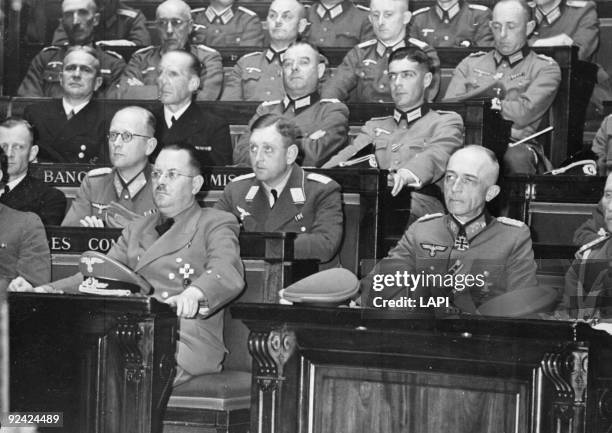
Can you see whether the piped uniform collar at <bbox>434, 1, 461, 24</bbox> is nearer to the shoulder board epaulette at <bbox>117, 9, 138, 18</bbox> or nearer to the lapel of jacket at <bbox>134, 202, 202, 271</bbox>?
the shoulder board epaulette at <bbox>117, 9, 138, 18</bbox>

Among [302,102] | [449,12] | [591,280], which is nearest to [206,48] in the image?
[302,102]

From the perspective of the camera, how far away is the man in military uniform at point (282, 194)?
13.4ft

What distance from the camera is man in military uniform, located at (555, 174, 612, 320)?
10.5 feet

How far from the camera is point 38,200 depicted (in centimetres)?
437

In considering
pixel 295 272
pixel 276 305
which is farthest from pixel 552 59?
pixel 276 305

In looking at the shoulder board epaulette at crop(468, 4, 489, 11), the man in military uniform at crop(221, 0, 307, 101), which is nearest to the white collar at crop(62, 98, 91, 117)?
the man in military uniform at crop(221, 0, 307, 101)

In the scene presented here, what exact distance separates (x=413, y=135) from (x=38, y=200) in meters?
1.34

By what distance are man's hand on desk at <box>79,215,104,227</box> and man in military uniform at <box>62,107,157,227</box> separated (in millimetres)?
30

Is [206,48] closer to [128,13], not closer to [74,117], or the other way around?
[128,13]

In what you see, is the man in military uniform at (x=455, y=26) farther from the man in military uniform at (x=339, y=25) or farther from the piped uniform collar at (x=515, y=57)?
the piped uniform collar at (x=515, y=57)

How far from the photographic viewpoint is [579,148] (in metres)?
4.88

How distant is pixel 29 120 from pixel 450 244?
6.84ft

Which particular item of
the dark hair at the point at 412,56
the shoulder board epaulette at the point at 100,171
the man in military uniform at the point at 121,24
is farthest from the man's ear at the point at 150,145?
the man in military uniform at the point at 121,24

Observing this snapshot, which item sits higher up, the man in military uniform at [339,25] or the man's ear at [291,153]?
the man in military uniform at [339,25]
